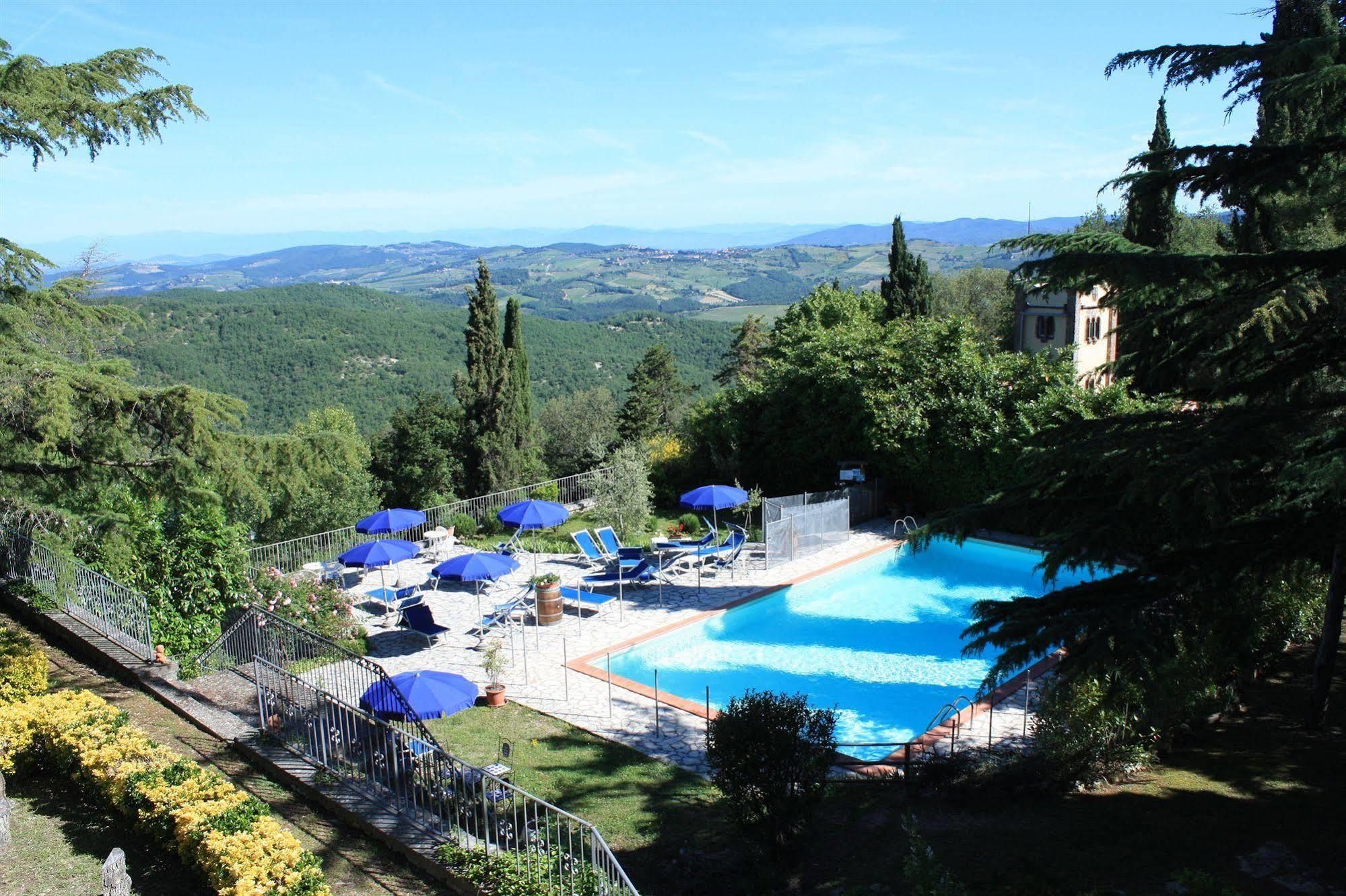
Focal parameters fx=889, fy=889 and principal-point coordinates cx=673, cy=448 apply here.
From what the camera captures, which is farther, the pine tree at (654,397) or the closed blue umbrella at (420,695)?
the pine tree at (654,397)

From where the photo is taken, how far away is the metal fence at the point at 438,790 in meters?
6.16

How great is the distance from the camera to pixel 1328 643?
8133 millimetres

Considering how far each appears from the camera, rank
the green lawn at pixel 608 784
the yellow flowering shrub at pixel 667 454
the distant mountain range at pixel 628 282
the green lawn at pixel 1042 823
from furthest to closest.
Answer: the distant mountain range at pixel 628 282 < the yellow flowering shrub at pixel 667 454 < the green lawn at pixel 608 784 < the green lawn at pixel 1042 823

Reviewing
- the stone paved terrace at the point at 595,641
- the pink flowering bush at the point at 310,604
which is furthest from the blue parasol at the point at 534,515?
the pink flowering bush at the point at 310,604

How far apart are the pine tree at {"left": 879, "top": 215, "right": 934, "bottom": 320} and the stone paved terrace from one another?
1678 cm

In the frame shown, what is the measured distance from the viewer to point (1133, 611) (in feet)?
19.4

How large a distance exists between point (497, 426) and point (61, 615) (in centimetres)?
1721

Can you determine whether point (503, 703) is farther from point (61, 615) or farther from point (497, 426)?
point (497, 426)

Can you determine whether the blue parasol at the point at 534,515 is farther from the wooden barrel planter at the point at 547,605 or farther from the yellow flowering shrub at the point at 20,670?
the yellow flowering shrub at the point at 20,670

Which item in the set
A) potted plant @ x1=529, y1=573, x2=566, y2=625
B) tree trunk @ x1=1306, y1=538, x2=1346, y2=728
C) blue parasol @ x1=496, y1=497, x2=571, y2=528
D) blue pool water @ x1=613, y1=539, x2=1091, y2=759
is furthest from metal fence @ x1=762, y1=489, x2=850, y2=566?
tree trunk @ x1=1306, y1=538, x2=1346, y2=728

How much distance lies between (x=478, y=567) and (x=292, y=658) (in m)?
4.45

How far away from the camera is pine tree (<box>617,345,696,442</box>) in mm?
39912

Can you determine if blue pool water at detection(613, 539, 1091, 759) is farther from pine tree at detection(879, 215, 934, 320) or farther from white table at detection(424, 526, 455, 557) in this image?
pine tree at detection(879, 215, 934, 320)

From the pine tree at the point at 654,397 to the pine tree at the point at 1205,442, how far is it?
30178mm
